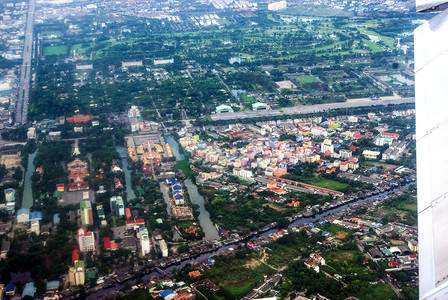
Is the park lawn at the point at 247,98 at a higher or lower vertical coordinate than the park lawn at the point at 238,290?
higher

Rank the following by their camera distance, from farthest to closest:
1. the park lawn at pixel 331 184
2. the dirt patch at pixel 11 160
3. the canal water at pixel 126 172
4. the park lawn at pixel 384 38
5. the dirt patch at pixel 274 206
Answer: the park lawn at pixel 384 38 → the dirt patch at pixel 11 160 → the park lawn at pixel 331 184 → the canal water at pixel 126 172 → the dirt patch at pixel 274 206

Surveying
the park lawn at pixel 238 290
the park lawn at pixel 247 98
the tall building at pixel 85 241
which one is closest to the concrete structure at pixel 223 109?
the park lawn at pixel 247 98

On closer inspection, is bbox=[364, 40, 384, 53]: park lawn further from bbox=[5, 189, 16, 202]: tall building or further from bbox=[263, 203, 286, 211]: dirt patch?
bbox=[5, 189, 16, 202]: tall building

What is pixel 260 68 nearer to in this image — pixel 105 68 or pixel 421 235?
pixel 105 68

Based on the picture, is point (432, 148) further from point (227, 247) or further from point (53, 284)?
point (227, 247)

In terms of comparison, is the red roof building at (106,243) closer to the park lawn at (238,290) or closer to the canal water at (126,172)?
the canal water at (126,172)

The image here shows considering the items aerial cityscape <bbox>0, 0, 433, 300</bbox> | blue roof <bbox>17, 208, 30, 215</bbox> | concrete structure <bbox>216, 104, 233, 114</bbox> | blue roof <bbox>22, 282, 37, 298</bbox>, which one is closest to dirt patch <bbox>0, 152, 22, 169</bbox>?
aerial cityscape <bbox>0, 0, 433, 300</bbox>

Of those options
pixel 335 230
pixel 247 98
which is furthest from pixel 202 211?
pixel 247 98
